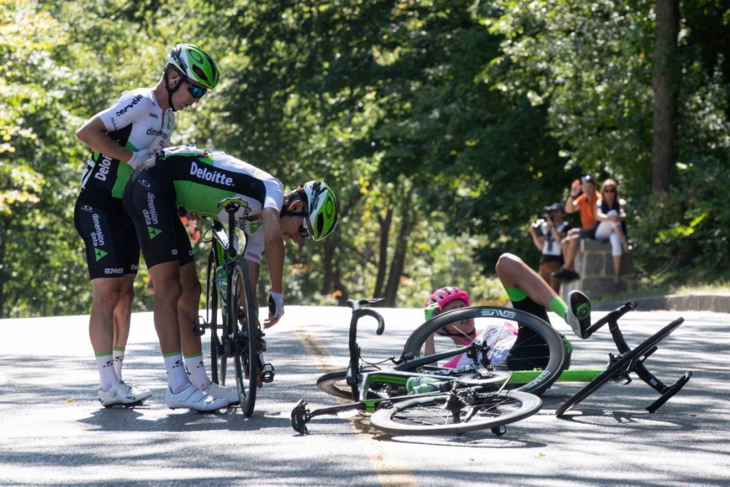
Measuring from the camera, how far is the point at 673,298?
2008 cm

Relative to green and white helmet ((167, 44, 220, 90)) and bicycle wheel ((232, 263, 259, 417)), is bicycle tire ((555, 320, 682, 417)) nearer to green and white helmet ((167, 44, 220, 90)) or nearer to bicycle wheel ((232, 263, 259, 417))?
bicycle wheel ((232, 263, 259, 417))

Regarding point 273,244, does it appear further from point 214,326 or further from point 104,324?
point 104,324

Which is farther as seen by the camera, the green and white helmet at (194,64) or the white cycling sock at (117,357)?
the white cycling sock at (117,357)

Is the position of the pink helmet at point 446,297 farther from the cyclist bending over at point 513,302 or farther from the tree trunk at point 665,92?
the tree trunk at point 665,92

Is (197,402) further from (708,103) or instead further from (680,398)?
(708,103)

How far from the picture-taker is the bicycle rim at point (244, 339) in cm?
761

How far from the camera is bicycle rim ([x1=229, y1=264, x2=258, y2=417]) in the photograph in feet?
25.0

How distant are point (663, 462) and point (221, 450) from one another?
80.5 inches

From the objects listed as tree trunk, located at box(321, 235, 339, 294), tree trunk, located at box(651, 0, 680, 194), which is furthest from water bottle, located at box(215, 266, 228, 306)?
tree trunk, located at box(321, 235, 339, 294)

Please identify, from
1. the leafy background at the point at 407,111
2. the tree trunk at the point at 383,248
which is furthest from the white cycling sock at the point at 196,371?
the tree trunk at the point at 383,248

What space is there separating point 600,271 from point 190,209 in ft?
52.6

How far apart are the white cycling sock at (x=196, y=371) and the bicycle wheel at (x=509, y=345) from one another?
1275 millimetres

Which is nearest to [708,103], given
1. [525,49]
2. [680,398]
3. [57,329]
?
[525,49]

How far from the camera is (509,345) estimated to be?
8.12 meters
